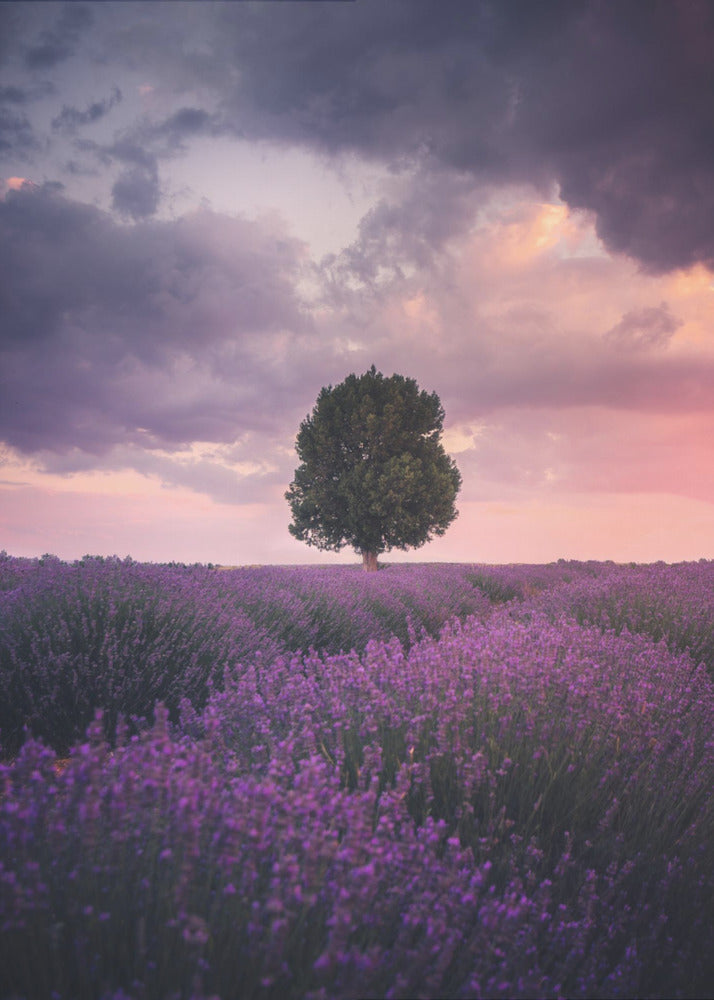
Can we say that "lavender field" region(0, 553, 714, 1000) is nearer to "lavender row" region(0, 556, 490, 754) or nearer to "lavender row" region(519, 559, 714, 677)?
"lavender row" region(0, 556, 490, 754)

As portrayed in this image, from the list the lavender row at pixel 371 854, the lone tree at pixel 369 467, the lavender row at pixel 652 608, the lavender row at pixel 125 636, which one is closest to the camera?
the lavender row at pixel 371 854

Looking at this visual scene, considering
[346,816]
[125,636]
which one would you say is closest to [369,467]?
[125,636]

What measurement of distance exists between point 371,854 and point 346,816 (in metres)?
0.11

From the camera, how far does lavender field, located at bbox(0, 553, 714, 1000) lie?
52.7 inches

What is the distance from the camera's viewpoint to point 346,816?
1.54 metres

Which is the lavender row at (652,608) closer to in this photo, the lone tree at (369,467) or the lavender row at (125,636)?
the lavender row at (125,636)

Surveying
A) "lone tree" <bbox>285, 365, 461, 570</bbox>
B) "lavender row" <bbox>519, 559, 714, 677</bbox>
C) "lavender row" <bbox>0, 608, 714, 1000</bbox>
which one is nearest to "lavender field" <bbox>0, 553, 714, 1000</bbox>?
"lavender row" <bbox>0, 608, 714, 1000</bbox>

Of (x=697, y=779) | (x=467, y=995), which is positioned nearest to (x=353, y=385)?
(x=697, y=779)

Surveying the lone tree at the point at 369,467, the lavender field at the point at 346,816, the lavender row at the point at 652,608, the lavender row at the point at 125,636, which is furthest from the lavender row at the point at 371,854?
the lone tree at the point at 369,467

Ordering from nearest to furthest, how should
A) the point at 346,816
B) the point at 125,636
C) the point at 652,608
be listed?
the point at 346,816, the point at 125,636, the point at 652,608

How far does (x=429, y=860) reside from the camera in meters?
1.60

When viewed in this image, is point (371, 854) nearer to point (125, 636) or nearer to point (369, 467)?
point (125, 636)

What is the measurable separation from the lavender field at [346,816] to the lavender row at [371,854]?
1cm

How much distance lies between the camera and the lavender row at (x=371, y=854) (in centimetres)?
131
